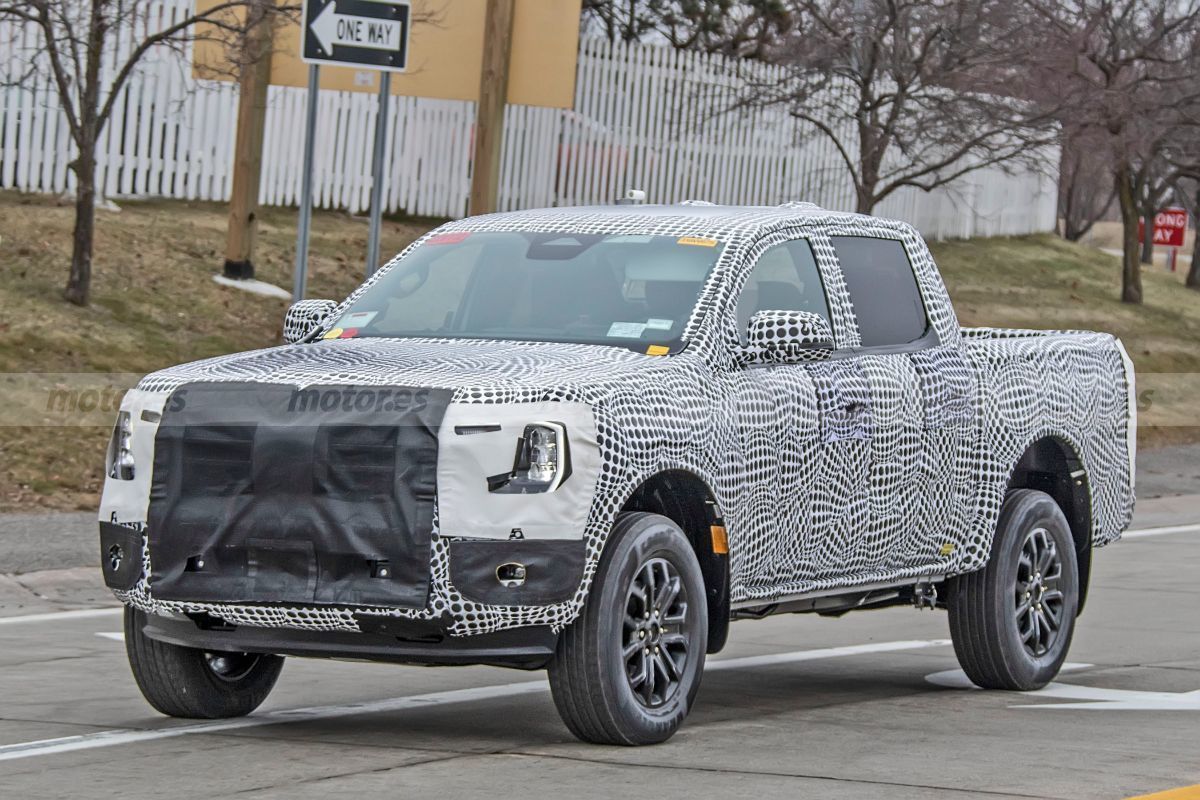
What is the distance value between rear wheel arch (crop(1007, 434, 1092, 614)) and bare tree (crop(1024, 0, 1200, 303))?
1770cm

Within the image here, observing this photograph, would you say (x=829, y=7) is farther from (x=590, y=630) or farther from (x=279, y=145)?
(x=590, y=630)

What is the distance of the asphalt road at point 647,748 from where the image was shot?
6.54m

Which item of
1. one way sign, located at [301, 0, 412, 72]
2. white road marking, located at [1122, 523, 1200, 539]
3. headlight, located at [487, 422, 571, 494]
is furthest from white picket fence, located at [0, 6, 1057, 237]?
headlight, located at [487, 422, 571, 494]

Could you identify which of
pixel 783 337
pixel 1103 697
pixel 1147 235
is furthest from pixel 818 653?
pixel 1147 235

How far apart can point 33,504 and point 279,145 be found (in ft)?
36.7

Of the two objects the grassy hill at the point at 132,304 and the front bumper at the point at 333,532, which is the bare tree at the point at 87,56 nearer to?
the grassy hill at the point at 132,304

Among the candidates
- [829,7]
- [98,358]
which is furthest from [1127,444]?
[829,7]

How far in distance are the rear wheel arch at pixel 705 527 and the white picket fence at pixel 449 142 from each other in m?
13.9

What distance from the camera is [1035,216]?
43031 mm

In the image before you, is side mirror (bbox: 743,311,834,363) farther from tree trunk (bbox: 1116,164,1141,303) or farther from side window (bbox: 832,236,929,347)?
tree trunk (bbox: 1116,164,1141,303)

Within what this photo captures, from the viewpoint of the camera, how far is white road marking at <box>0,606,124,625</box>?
1105cm

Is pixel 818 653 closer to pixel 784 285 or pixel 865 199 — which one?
pixel 784 285

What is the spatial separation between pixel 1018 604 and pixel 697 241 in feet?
8.00

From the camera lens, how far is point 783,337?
7805mm
